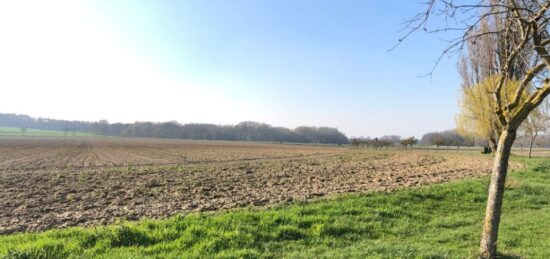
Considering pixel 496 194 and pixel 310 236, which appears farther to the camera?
pixel 310 236

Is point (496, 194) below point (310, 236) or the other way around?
the other way around

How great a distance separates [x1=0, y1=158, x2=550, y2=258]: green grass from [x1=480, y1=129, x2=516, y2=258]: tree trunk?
0.38 metres

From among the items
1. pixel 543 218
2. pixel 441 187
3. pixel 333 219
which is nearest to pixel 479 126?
pixel 441 187

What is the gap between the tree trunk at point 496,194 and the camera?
579 centimetres

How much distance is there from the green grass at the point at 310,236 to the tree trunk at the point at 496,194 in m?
0.38

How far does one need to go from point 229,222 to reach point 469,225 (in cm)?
553

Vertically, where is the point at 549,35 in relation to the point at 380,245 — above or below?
above

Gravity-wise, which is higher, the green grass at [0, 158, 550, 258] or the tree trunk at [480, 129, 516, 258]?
the tree trunk at [480, 129, 516, 258]

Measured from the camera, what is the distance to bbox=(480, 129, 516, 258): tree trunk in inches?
228

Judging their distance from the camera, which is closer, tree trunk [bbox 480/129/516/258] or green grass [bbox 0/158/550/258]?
tree trunk [bbox 480/129/516/258]

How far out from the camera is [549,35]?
18.2ft

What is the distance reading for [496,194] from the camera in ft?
19.1

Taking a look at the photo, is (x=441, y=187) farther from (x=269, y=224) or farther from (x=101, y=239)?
(x=101, y=239)

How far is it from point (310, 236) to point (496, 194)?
3444 mm
